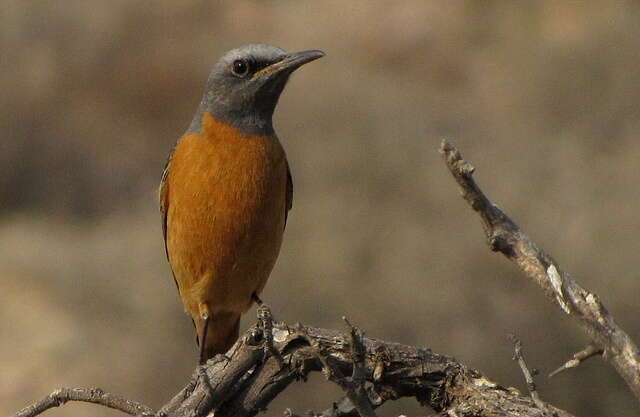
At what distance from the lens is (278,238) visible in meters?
7.16

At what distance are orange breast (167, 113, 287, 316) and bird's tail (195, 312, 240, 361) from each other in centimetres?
40

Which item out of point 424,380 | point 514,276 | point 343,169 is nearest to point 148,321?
point 343,169

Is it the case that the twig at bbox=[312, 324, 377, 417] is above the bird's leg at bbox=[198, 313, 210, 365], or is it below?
below

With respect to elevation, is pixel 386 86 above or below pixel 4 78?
below

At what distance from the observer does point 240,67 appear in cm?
733

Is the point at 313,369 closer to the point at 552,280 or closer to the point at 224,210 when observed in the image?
the point at 552,280

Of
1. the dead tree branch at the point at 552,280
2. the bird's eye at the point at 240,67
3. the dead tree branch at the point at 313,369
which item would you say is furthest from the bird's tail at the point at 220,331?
the dead tree branch at the point at 552,280

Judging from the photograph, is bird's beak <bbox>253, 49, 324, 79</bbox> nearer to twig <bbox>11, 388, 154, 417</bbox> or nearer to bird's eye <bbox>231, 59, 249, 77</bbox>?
bird's eye <bbox>231, 59, 249, 77</bbox>

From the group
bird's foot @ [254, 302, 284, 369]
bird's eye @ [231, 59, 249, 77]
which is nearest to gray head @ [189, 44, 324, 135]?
bird's eye @ [231, 59, 249, 77]

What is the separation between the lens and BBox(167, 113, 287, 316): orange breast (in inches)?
270

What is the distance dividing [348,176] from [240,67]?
725 cm

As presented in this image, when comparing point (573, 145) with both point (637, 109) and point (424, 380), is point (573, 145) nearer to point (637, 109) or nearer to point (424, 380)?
point (637, 109)

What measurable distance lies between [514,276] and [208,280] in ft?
21.8

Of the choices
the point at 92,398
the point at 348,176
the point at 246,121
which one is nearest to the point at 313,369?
the point at 92,398
